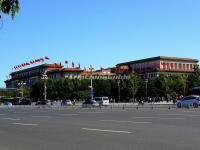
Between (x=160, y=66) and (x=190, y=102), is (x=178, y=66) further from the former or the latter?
(x=190, y=102)

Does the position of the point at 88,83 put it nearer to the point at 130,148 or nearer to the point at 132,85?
the point at 132,85

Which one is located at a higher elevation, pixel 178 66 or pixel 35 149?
pixel 178 66

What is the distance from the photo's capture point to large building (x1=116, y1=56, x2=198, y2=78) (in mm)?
144250

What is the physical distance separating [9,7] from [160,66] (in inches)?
5471

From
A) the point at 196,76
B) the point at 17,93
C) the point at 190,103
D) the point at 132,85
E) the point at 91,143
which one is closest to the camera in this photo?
the point at 91,143

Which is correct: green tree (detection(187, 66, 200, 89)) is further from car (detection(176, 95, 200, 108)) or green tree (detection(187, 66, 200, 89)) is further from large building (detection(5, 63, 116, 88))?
large building (detection(5, 63, 116, 88))

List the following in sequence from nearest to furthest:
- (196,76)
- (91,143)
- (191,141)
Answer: (191,141) < (91,143) < (196,76)

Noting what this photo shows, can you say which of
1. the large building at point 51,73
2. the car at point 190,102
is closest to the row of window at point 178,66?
the large building at point 51,73

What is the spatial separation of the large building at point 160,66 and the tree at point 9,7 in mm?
133259

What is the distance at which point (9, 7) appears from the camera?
7293 mm

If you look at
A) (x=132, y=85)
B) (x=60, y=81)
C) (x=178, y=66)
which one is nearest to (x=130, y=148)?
(x=132, y=85)

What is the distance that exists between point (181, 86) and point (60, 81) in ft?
121

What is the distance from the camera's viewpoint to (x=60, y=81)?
12950 cm

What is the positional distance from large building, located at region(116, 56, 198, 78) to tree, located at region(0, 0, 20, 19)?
13326 cm
